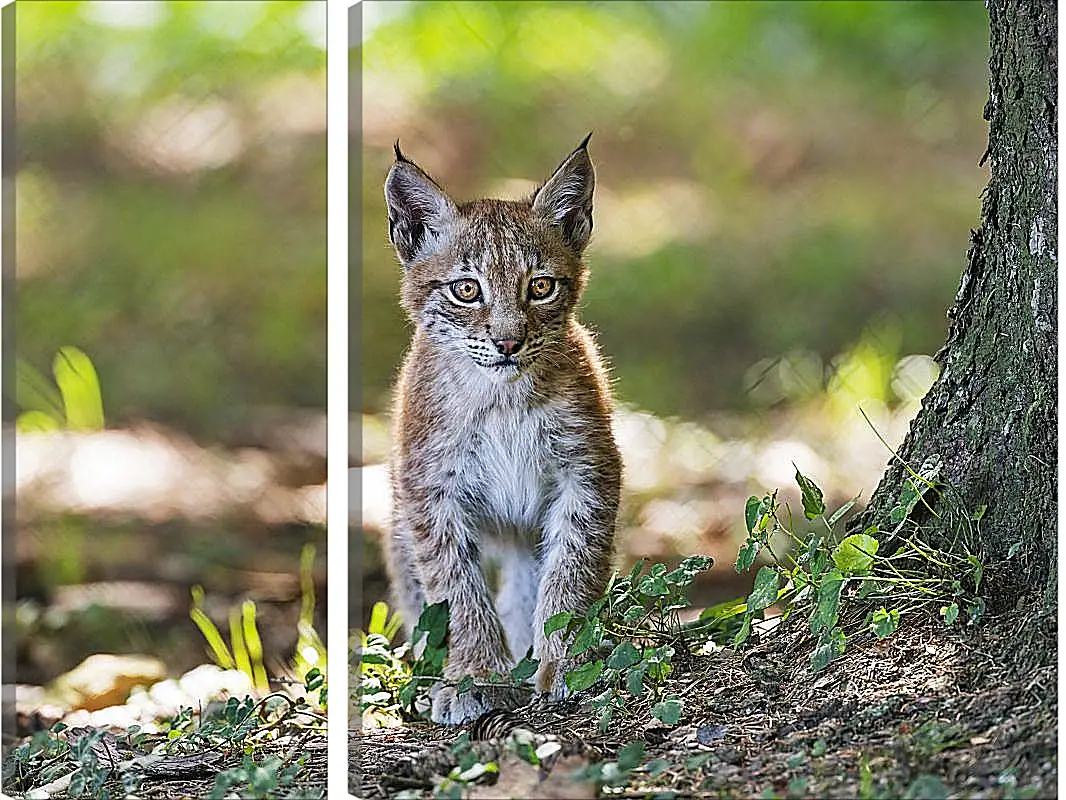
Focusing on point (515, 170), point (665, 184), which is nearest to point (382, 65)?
point (515, 170)

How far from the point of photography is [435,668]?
1.90 m

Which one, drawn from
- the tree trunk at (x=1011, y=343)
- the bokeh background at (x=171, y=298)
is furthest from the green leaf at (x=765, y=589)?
the bokeh background at (x=171, y=298)

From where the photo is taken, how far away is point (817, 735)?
1.51 meters

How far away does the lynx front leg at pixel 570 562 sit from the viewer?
6.16 feet

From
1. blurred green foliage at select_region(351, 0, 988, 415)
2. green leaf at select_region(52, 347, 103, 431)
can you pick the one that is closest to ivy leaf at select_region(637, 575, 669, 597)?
blurred green foliage at select_region(351, 0, 988, 415)

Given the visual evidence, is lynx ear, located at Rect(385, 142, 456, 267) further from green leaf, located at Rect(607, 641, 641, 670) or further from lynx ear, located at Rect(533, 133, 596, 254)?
green leaf, located at Rect(607, 641, 641, 670)

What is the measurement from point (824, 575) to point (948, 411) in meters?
0.29

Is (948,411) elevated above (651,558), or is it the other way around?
(948,411)

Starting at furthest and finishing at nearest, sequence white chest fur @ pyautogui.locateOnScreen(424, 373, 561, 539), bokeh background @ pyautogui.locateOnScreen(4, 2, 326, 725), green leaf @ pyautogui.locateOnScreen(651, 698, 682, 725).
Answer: bokeh background @ pyautogui.locateOnScreen(4, 2, 326, 725) < white chest fur @ pyautogui.locateOnScreen(424, 373, 561, 539) < green leaf @ pyautogui.locateOnScreen(651, 698, 682, 725)

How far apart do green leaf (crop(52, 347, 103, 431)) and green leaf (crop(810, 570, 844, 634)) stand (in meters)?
2.68

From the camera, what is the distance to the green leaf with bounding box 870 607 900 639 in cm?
154

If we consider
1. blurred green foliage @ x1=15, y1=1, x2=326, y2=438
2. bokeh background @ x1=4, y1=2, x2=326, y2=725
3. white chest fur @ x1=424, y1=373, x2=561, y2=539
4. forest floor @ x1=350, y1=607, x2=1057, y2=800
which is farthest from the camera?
blurred green foliage @ x1=15, y1=1, x2=326, y2=438

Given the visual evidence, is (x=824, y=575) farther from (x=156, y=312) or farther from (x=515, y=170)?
(x=156, y=312)

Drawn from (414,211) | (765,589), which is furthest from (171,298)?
(765,589)
